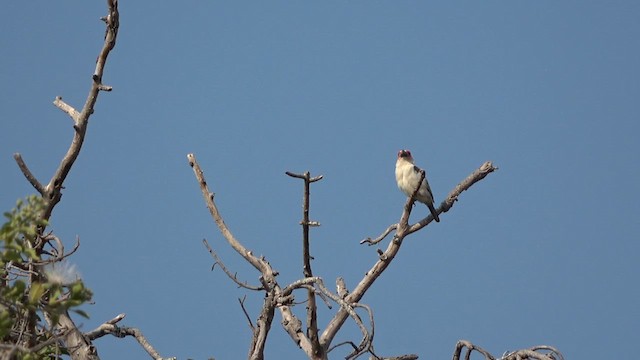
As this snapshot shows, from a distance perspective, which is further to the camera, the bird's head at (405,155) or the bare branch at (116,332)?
the bird's head at (405,155)

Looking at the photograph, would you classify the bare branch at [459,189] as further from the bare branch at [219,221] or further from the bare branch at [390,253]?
the bare branch at [219,221]

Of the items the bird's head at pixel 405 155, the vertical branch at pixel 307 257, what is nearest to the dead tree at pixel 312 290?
the vertical branch at pixel 307 257

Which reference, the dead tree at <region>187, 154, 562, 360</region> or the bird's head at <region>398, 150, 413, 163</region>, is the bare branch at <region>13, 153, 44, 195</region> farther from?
the bird's head at <region>398, 150, 413, 163</region>

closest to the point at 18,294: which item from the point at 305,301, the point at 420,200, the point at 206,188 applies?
the point at 305,301

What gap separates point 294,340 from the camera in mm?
8234

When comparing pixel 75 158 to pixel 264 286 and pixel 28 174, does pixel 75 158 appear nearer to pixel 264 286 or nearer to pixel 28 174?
pixel 28 174

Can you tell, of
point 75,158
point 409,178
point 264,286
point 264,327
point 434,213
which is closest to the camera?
point 264,327

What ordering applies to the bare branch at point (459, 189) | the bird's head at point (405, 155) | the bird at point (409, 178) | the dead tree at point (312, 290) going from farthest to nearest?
the bird's head at point (405, 155)
the bird at point (409, 178)
the bare branch at point (459, 189)
the dead tree at point (312, 290)

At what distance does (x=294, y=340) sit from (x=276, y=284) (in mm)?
961

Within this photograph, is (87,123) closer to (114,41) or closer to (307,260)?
(114,41)

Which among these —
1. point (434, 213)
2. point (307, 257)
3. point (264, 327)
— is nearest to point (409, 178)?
point (434, 213)

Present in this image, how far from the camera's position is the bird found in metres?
12.5

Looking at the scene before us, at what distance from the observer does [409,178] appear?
13102 millimetres

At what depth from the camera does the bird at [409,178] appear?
12.5m
